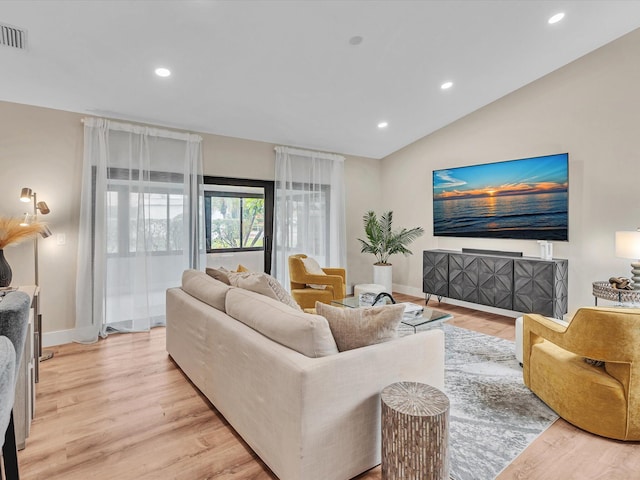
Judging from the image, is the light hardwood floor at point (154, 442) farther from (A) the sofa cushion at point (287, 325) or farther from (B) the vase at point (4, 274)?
(B) the vase at point (4, 274)

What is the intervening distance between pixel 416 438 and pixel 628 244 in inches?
133

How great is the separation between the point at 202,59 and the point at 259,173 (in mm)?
2132

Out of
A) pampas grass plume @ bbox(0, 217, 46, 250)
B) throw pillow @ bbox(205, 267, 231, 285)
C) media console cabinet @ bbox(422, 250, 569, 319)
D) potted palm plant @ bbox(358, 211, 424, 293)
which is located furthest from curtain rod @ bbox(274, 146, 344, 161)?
pampas grass plume @ bbox(0, 217, 46, 250)

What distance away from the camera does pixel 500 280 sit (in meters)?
4.75

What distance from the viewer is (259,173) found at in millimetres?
5324

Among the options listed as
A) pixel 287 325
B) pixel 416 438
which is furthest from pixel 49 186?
pixel 416 438

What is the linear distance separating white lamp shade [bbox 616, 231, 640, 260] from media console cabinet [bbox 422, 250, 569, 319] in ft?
2.32

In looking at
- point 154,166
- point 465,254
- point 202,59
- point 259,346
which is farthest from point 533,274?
point 154,166

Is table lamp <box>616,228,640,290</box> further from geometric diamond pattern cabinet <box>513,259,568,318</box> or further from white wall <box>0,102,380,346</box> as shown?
white wall <box>0,102,380,346</box>

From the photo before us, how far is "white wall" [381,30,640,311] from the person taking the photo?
13.2 feet

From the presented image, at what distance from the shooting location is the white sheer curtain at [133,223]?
3990 mm

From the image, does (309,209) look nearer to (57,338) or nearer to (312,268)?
(312,268)

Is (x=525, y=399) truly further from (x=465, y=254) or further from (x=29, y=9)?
(x=29, y=9)

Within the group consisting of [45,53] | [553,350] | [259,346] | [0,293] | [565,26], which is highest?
[565,26]
